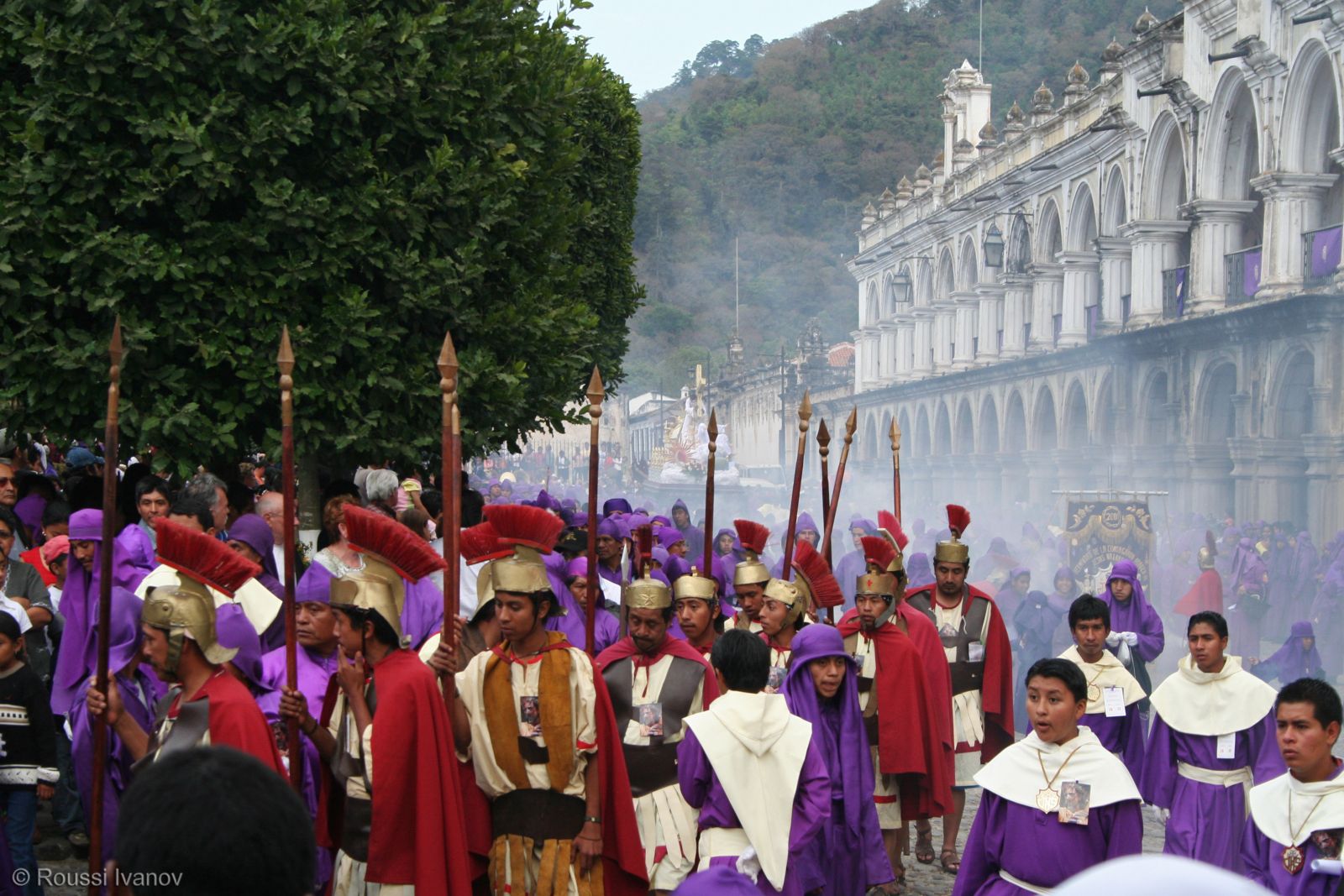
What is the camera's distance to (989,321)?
1734 inches

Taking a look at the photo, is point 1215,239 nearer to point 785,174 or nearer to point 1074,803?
point 1074,803

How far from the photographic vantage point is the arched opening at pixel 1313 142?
2383cm

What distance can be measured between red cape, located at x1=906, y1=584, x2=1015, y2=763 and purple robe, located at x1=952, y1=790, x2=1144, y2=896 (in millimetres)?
4258

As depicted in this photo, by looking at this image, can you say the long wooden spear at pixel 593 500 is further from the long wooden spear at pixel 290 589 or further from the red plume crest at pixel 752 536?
the red plume crest at pixel 752 536

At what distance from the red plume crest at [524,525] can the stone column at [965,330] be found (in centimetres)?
4019

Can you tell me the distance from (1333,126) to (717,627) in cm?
1859

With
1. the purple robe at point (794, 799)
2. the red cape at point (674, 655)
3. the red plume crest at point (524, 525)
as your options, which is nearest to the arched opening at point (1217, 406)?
the red cape at point (674, 655)

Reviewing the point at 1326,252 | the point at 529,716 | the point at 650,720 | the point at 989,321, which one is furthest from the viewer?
the point at 989,321

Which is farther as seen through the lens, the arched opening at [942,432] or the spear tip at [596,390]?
the arched opening at [942,432]

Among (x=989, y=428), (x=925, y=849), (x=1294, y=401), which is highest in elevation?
(x=989, y=428)

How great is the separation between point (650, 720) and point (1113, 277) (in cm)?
2847

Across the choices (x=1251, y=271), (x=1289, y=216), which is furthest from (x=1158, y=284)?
(x=1289, y=216)

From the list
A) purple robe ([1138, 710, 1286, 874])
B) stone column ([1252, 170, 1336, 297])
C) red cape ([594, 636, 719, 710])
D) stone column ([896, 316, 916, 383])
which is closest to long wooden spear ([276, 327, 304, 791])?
red cape ([594, 636, 719, 710])

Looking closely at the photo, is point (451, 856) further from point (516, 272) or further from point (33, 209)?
point (516, 272)
